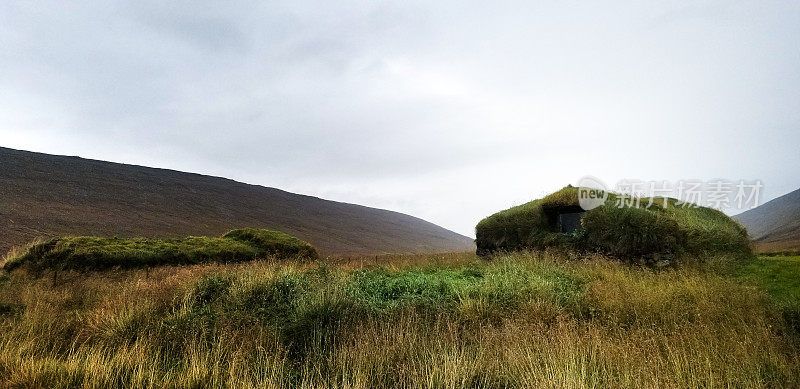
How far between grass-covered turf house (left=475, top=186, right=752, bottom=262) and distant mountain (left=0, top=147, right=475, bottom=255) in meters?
22.1

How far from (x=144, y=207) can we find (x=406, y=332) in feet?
120

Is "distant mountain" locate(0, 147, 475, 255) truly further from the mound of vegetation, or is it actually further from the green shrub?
the green shrub

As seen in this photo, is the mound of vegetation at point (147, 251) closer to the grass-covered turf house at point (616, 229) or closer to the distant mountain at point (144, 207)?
the distant mountain at point (144, 207)

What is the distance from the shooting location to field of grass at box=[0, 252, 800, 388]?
4.16 meters

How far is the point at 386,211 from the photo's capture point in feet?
302

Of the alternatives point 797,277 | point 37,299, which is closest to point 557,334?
point 797,277

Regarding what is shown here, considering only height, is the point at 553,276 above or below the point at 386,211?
below

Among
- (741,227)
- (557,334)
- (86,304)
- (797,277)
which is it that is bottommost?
(86,304)

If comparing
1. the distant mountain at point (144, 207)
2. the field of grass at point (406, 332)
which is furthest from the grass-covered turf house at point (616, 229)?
the distant mountain at point (144, 207)

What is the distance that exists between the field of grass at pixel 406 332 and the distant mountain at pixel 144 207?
16.0m

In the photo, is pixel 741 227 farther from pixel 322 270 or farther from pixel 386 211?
pixel 386 211

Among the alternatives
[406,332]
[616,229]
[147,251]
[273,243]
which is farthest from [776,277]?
[147,251]

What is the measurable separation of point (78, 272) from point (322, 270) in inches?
326

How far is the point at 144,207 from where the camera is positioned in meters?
33.6
